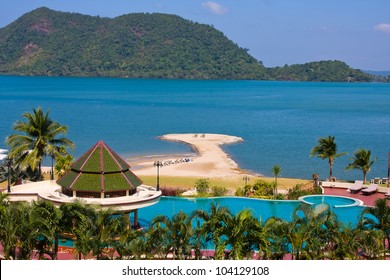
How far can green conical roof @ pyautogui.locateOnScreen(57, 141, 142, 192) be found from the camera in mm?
23953

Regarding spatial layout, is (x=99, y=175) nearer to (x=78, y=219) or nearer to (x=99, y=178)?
(x=99, y=178)

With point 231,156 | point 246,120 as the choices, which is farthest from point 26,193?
point 246,120

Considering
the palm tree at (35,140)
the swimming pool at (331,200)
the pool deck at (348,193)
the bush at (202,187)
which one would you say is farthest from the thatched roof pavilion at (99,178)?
the pool deck at (348,193)

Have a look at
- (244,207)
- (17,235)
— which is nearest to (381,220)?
(244,207)

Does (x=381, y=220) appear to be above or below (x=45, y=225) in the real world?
below

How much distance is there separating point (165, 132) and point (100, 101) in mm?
63384

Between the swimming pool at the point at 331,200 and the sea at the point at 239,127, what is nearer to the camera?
the swimming pool at the point at 331,200

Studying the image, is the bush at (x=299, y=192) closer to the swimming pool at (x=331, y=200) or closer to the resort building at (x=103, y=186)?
the swimming pool at (x=331, y=200)

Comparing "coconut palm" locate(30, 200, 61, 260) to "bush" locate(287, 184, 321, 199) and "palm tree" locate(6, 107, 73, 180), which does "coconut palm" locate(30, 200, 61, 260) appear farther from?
"bush" locate(287, 184, 321, 199)

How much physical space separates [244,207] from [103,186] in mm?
8600

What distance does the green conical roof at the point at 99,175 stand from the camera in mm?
23953

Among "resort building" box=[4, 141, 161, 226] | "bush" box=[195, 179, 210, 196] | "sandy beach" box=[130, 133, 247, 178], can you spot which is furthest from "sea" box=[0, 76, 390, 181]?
"resort building" box=[4, 141, 161, 226]

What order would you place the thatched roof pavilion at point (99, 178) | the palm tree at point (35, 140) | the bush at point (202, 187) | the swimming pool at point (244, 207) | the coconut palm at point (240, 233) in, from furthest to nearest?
the bush at point (202, 187)
the palm tree at point (35, 140)
the swimming pool at point (244, 207)
the thatched roof pavilion at point (99, 178)
the coconut palm at point (240, 233)

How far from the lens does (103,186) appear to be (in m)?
23.8
